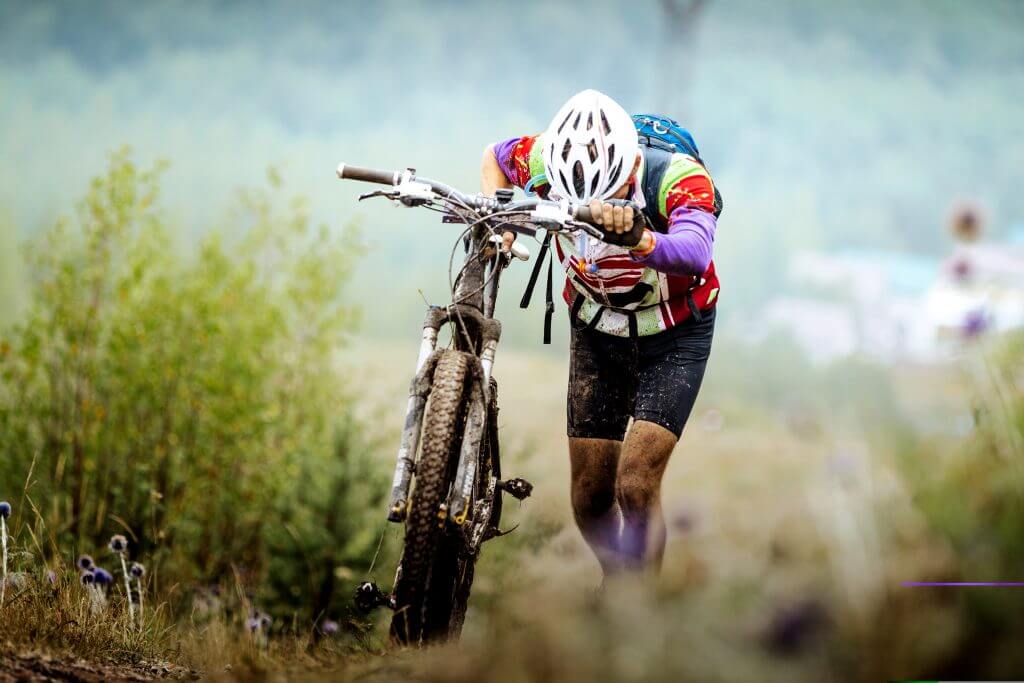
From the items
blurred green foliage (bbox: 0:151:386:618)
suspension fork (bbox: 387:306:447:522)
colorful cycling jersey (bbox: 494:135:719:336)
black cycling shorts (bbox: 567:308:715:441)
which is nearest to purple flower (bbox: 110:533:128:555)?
suspension fork (bbox: 387:306:447:522)

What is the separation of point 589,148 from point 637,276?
1.97 feet

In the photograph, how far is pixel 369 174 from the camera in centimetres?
440

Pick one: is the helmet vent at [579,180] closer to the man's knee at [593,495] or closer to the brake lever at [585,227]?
the brake lever at [585,227]

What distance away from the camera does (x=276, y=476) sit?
42.4 ft

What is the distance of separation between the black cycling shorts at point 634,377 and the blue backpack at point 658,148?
0.53 m

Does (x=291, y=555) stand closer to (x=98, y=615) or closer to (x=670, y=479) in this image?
(x=98, y=615)

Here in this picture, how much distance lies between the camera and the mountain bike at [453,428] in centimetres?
389

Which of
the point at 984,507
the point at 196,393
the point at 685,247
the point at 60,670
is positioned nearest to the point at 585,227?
the point at 685,247

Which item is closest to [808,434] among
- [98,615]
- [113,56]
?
[98,615]

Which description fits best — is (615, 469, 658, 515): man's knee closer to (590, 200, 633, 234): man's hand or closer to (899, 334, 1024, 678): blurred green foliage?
(590, 200, 633, 234): man's hand

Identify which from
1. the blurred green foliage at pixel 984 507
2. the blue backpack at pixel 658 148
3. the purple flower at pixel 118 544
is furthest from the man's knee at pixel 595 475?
the purple flower at pixel 118 544

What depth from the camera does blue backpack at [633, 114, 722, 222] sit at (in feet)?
14.8

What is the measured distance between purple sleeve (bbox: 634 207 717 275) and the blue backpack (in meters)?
0.31

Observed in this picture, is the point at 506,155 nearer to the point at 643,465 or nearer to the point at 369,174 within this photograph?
the point at 369,174
